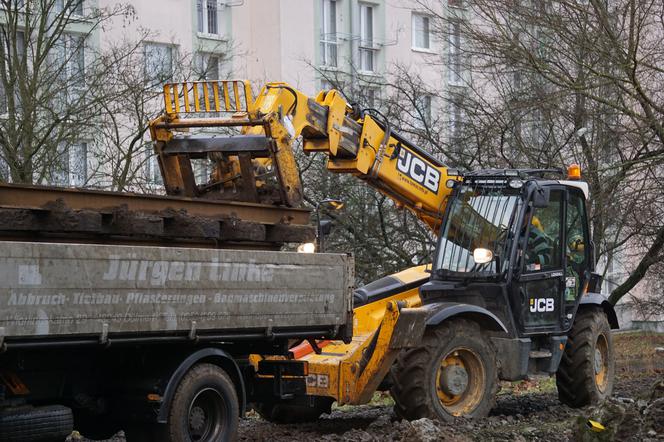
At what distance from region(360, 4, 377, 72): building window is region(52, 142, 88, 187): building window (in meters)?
16.0

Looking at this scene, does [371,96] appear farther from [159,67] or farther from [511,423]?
[511,423]

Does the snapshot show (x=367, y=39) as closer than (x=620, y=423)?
No

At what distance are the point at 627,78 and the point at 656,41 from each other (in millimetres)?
1404

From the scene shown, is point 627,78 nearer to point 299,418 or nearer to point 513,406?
point 513,406

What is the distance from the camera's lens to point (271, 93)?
1043cm

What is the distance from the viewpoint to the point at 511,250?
459 inches

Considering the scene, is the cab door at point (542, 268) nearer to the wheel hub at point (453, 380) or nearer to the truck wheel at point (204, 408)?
the wheel hub at point (453, 380)

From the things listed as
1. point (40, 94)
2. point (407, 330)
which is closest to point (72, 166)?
point (40, 94)

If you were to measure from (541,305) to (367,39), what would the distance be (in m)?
25.3

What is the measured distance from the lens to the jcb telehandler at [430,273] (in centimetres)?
1030

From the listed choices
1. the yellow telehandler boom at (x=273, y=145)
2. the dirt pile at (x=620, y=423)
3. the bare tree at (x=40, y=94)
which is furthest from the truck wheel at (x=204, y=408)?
the bare tree at (x=40, y=94)

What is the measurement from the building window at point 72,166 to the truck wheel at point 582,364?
9.76 metres

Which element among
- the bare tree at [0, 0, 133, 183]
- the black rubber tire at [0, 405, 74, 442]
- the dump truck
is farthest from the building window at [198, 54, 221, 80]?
the black rubber tire at [0, 405, 74, 442]

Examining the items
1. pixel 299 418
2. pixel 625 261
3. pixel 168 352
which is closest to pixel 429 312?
pixel 299 418
